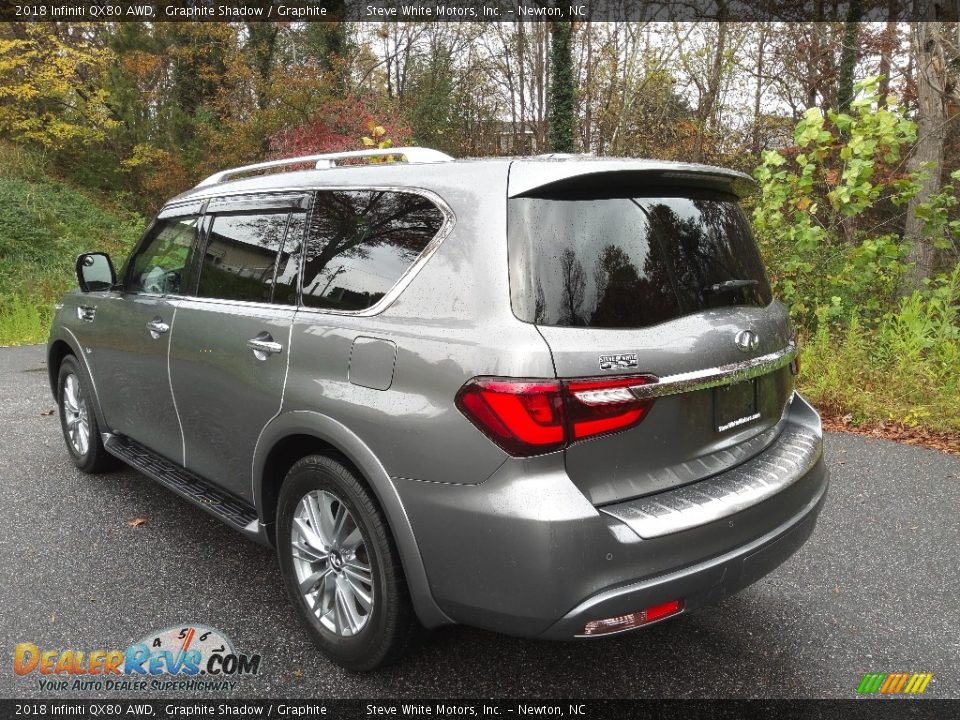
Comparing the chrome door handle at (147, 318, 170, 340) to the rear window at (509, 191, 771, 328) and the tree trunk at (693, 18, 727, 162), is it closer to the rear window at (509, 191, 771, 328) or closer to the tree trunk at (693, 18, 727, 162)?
the rear window at (509, 191, 771, 328)

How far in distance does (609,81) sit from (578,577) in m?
18.1

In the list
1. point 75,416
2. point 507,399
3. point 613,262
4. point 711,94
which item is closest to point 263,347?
point 507,399

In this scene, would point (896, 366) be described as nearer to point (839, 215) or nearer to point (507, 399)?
point (839, 215)

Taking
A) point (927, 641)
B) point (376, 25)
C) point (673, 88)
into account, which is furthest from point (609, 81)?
point (927, 641)

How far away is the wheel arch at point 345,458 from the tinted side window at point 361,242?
1.45ft

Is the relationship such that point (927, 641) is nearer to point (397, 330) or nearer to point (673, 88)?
point (397, 330)

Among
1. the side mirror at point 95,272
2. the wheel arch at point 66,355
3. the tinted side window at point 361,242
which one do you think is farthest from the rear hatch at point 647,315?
the wheel arch at point 66,355

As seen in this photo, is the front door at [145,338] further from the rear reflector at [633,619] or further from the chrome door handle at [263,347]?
the rear reflector at [633,619]

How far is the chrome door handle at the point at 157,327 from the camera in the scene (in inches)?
136

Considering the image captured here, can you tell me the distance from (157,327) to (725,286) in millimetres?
2647

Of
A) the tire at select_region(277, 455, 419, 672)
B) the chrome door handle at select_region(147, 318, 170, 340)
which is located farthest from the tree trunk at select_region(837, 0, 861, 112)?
the tire at select_region(277, 455, 419, 672)

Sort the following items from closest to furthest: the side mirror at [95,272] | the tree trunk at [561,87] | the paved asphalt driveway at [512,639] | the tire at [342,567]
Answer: the tire at [342,567]
the paved asphalt driveway at [512,639]
the side mirror at [95,272]
the tree trunk at [561,87]

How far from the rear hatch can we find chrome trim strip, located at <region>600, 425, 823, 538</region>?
0.04 meters

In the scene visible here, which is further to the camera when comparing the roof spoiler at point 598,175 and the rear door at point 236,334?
the rear door at point 236,334
